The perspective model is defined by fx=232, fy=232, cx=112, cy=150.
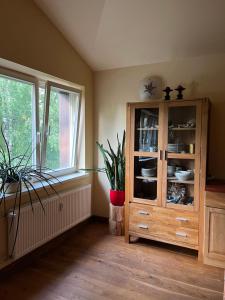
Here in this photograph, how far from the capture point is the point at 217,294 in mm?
1960

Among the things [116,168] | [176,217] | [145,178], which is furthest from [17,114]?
[176,217]

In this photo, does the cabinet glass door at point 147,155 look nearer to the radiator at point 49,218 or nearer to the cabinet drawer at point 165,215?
the cabinet drawer at point 165,215

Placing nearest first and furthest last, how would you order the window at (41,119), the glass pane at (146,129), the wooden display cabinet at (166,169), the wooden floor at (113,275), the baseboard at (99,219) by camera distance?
1. the wooden floor at (113,275)
2. the window at (41,119)
3. the wooden display cabinet at (166,169)
4. the glass pane at (146,129)
5. the baseboard at (99,219)

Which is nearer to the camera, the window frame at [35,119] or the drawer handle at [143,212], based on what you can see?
the window frame at [35,119]

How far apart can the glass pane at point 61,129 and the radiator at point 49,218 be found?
46 cm

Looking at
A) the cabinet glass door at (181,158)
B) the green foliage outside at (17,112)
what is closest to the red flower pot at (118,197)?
the cabinet glass door at (181,158)

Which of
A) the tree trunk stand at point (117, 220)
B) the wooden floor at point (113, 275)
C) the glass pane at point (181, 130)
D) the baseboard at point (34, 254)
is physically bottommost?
the wooden floor at point (113, 275)

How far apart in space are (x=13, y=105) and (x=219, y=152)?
2322mm

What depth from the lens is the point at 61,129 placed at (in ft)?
10.1

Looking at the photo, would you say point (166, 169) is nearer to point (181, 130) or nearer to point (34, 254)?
point (181, 130)

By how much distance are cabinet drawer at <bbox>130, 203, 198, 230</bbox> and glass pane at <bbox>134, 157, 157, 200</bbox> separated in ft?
0.43

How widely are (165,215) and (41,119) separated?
180 cm

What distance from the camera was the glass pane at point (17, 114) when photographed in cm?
229

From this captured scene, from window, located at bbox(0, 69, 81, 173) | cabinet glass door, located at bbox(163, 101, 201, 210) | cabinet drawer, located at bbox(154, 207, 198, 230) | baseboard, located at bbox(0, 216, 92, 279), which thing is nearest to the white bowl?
cabinet glass door, located at bbox(163, 101, 201, 210)
